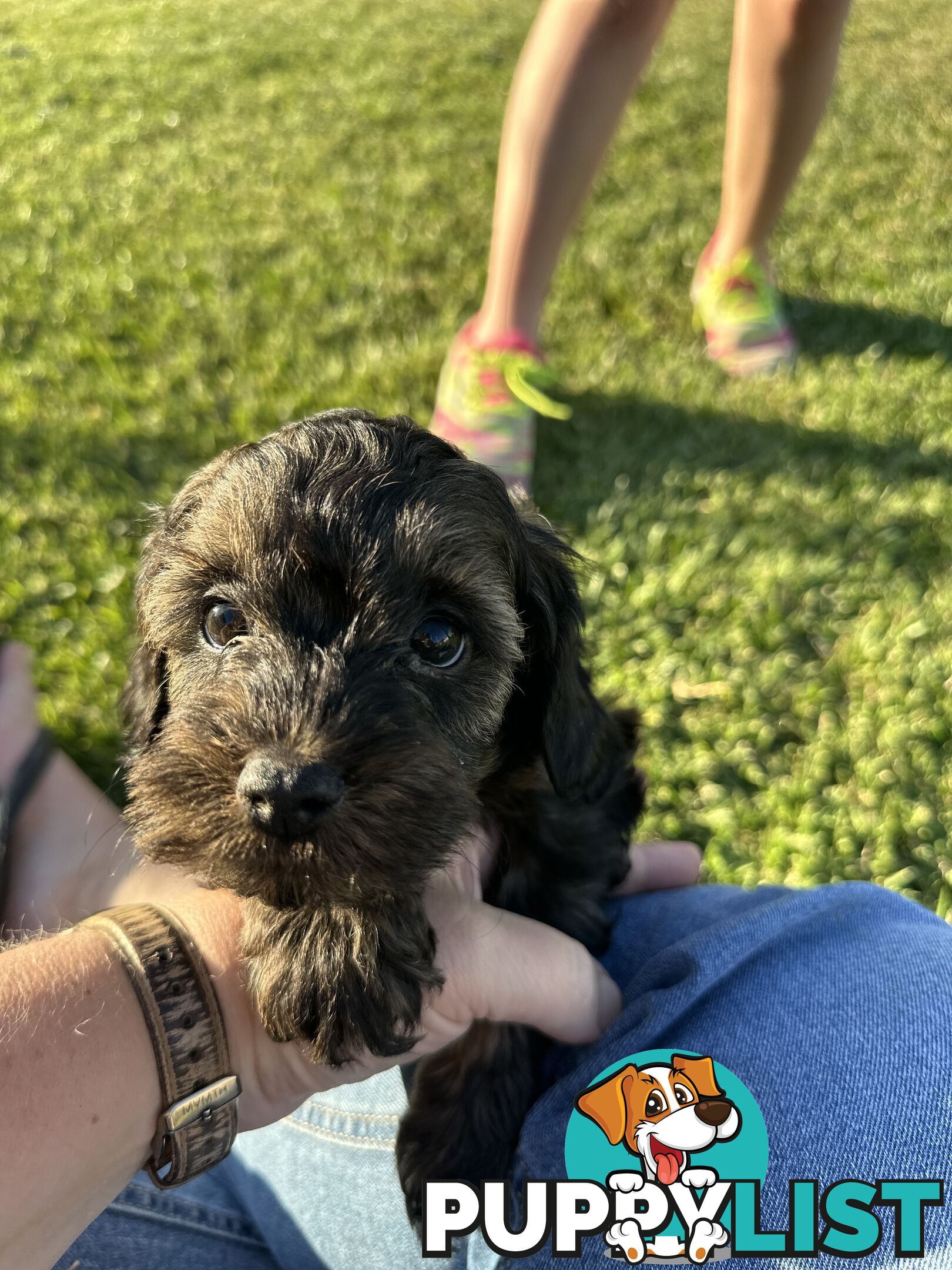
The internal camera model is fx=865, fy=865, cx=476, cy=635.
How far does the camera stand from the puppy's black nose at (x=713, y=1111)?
1517mm

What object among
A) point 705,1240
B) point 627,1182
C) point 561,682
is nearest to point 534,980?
point 627,1182

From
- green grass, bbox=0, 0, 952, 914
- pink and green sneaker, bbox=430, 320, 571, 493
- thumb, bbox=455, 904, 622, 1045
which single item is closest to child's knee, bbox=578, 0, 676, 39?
pink and green sneaker, bbox=430, 320, 571, 493

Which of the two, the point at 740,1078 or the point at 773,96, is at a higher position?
the point at 773,96

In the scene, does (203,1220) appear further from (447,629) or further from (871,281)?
(871,281)

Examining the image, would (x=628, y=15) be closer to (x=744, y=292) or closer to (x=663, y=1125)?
(x=744, y=292)

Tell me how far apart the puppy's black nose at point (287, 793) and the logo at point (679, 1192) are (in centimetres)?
77

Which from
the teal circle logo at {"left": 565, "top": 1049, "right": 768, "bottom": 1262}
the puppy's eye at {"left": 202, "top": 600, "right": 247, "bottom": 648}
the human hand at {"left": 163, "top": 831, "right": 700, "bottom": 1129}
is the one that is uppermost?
the puppy's eye at {"left": 202, "top": 600, "right": 247, "bottom": 648}

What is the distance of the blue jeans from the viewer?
1437 mm

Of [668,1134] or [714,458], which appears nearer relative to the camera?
[668,1134]

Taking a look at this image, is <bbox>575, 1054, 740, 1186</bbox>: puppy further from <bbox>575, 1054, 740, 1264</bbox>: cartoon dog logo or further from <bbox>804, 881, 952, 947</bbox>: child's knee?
<bbox>804, 881, 952, 947</bbox>: child's knee

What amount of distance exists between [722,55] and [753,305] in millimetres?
4972

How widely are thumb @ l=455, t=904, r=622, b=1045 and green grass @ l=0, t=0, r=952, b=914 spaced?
117cm

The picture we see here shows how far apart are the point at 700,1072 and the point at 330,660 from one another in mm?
1006

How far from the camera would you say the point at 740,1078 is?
5.07 feet
